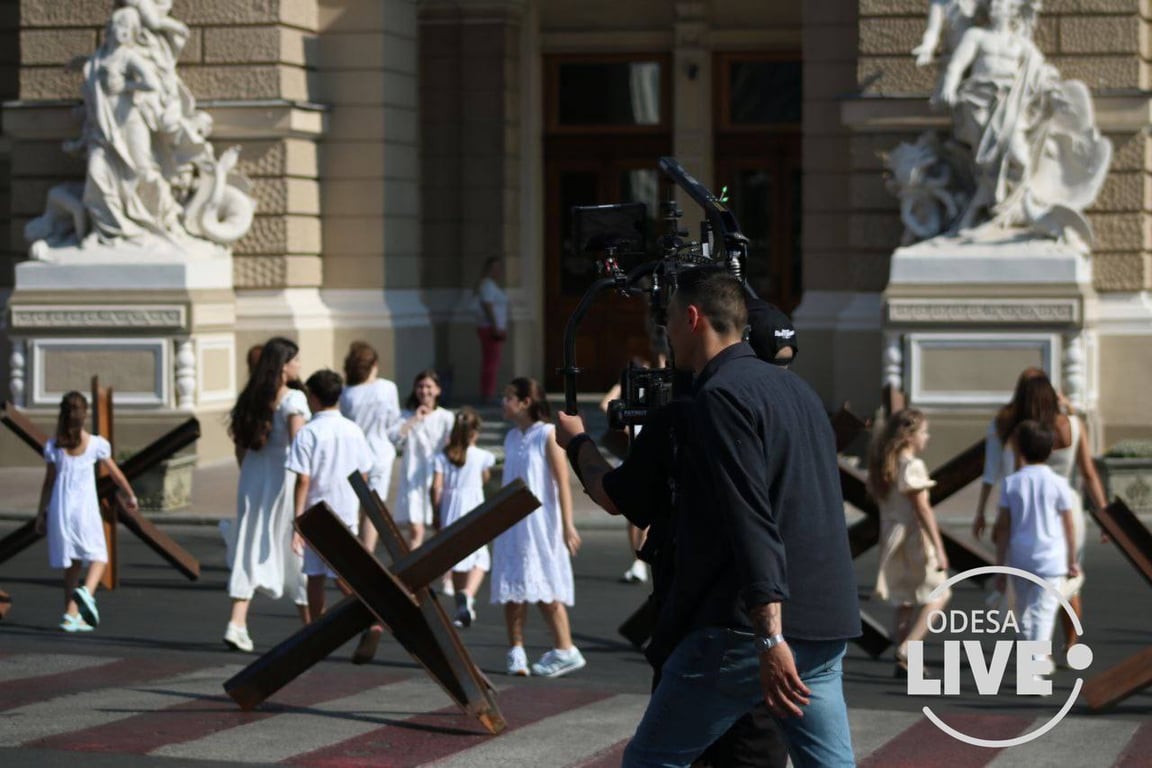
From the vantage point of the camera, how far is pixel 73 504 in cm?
1306

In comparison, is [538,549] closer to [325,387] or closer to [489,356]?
[325,387]

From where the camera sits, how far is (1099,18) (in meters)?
20.4

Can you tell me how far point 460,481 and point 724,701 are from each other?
6.86 m

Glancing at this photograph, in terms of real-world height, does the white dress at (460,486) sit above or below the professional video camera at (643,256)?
below

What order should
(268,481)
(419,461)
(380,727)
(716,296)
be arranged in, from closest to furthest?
(716,296) < (380,727) < (268,481) < (419,461)

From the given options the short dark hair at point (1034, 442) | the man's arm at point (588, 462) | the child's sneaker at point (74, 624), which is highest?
the man's arm at point (588, 462)

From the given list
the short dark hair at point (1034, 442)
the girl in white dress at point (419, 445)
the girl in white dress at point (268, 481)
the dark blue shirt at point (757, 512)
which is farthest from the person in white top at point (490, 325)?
the dark blue shirt at point (757, 512)

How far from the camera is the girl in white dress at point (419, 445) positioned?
1364cm

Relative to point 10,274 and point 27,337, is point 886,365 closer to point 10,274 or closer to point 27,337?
point 27,337

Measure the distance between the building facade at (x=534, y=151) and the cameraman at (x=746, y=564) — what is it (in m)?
13.9

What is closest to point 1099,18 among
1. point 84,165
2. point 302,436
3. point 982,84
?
point 982,84

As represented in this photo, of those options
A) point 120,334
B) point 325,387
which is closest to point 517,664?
point 325,387
